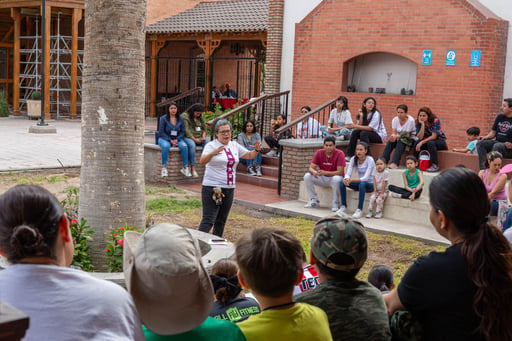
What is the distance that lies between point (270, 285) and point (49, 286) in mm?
871

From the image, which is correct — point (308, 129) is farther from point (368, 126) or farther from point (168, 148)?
point (168, 148)

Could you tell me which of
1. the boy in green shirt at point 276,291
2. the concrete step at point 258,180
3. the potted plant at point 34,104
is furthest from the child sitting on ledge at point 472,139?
the potted plant at point 34,104

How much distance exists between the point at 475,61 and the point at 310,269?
10029mm

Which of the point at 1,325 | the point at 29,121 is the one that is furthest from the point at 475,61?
the point at 29,121

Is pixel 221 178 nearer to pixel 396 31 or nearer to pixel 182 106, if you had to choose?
pixel 396 31

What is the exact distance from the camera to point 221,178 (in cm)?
754

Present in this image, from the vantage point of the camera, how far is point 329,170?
11031 millimetres

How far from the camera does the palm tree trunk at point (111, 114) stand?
5.52m

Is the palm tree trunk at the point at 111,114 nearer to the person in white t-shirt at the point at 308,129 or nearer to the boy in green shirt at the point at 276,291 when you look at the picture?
the boy in green shirt at the point at 276,291

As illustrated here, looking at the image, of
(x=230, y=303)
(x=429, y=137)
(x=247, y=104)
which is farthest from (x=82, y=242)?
(x=247, y=104)

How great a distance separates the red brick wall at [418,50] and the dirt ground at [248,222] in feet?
16.1

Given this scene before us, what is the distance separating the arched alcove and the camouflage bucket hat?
1210cm

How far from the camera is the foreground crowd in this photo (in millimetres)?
2148

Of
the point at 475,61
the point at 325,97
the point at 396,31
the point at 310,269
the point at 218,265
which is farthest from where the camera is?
the point at 325,97
